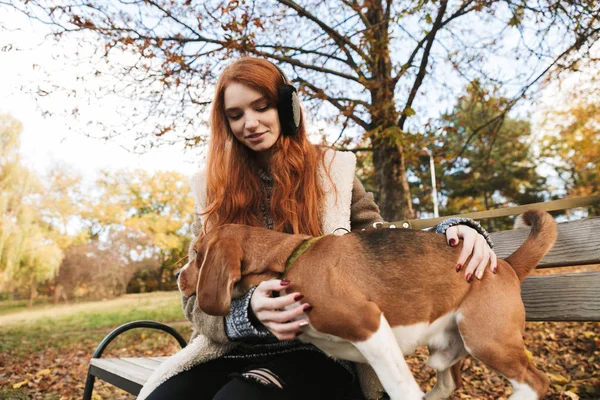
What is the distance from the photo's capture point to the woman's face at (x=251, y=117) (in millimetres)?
2744

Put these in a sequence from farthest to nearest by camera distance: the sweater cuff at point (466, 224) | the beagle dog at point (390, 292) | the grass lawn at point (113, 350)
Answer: the grass lawn at point (113, 350)
the sweater cuff at point (466, 224)
the beagle dog at point (390, 292)

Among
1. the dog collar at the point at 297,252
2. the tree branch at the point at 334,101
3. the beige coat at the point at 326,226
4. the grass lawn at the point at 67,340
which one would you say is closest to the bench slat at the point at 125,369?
the beige coat at the point at 326,226

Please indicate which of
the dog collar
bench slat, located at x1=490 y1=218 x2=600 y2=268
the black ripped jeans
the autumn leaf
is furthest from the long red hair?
the autumn leaf

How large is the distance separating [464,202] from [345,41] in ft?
76.7

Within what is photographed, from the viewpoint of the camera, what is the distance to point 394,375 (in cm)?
188

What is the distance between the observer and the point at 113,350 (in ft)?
34.6

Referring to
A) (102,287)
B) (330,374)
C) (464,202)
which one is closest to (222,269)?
(330,374)

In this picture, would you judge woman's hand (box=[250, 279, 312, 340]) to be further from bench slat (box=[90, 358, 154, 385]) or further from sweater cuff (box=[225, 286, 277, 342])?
bench slat (box=[90, 358, 154, 385])

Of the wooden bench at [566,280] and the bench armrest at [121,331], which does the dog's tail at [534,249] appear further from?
the bench armrest at [121,331]

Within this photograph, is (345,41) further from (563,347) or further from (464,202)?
(464,202)

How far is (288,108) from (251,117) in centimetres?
23

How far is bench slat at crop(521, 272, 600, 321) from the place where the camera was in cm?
248

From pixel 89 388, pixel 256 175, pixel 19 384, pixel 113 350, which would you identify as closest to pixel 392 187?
pixel 256 175

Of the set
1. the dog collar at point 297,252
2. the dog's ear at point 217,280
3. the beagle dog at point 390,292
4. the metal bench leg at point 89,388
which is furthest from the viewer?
the metal bench leg at point 89,388
